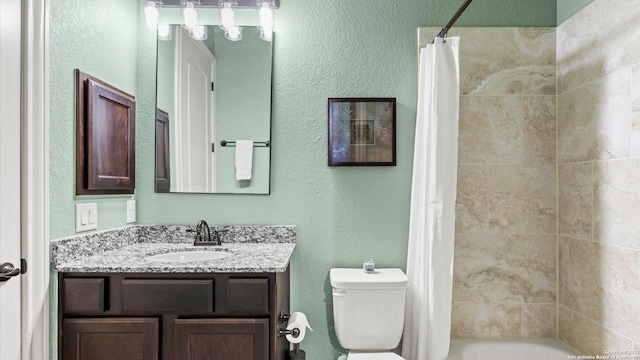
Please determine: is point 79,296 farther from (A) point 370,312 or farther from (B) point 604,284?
(B) point 604,284

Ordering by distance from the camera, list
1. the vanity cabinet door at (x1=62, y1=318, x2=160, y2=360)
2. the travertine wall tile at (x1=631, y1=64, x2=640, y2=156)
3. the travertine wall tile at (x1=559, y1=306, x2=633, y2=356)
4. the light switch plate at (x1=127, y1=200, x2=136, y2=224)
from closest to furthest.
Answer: the vanity cabinet door at (x1=62, y1=318, x2=160, y2=360) < the travertine wall tile at (x1=631, y1=64, x2=640, y2=156) < the travertine wall tile at (x1=559, y1=306, x2=633, y2=356) < the light switch plate at (x1=127, y1=200, x2=136, y2=224)

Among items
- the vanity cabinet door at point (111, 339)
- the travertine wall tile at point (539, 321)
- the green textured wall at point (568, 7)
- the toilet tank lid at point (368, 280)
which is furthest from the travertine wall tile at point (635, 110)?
the vanity cabinet door at point (111, 339)

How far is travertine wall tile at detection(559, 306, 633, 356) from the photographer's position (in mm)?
1763

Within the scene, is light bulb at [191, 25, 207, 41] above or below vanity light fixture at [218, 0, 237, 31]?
below

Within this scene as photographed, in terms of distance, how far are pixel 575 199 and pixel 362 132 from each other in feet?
3.90

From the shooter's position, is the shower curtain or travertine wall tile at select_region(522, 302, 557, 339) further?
travertine wall tile at select_region(522, 302, 557, 339)

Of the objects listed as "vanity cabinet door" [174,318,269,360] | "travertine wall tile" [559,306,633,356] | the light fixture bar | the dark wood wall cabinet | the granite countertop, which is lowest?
"travertine wall tile" [559,306,633,356]

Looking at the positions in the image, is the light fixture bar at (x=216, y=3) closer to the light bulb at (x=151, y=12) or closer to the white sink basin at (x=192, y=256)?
the light bulb at (x=151, y=12)

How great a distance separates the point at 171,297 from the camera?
155 centimetres

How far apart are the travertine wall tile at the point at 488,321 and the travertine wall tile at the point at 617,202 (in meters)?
0.63

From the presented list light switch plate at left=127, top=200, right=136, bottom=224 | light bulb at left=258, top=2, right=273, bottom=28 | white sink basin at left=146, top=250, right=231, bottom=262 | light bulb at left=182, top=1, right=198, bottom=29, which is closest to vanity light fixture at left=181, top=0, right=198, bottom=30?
light bulb at left=182, top=1, right=198, bottom=29

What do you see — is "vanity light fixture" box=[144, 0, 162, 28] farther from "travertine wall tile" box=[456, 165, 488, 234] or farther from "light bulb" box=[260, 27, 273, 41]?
"travertine wall tile" box=[456, 165, 488, 234]

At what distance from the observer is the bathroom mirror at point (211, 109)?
2209 mm

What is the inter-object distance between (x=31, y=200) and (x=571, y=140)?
2.52m
